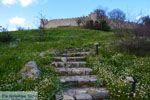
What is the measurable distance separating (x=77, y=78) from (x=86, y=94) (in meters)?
1.88

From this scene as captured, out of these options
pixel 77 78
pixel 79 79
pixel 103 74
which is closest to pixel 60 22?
pixel 103 74

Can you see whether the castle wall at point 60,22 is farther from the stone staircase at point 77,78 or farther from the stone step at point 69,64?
the stone step at point 69,64

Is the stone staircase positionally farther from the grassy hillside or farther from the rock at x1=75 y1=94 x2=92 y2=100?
the grassy hillside

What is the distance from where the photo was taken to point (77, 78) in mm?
12219

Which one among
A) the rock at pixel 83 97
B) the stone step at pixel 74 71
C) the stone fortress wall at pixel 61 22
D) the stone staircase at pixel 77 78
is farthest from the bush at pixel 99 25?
the rock at pixel 83 97

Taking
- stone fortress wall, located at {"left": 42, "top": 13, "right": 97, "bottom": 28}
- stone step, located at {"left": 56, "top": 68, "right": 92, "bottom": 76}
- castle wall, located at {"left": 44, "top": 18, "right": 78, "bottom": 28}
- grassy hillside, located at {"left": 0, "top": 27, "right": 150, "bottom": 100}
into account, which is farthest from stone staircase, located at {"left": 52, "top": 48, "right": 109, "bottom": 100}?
castle wall, located at {"left": 44, "top": 18, "right": 78, "bottom": 28}

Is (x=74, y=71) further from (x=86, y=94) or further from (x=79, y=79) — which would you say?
(x=86, y=94)

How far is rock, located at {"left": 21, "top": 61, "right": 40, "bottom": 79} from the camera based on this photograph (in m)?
11.6

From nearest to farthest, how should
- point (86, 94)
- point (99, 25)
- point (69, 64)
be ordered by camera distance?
point (86, 94), point (69, 64), point (99, 25)

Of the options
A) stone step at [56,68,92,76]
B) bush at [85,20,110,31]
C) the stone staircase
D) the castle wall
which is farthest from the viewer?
the castle wall

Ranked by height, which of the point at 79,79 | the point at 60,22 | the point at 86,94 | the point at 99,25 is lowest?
the point at 86,94

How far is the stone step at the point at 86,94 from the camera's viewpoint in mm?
9945

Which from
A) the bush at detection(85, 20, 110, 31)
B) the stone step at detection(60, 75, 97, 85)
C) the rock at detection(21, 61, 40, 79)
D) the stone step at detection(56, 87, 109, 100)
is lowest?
the stone step at detection(56, 87, 109, 100)

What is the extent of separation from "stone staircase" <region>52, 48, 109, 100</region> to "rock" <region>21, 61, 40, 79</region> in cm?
80
